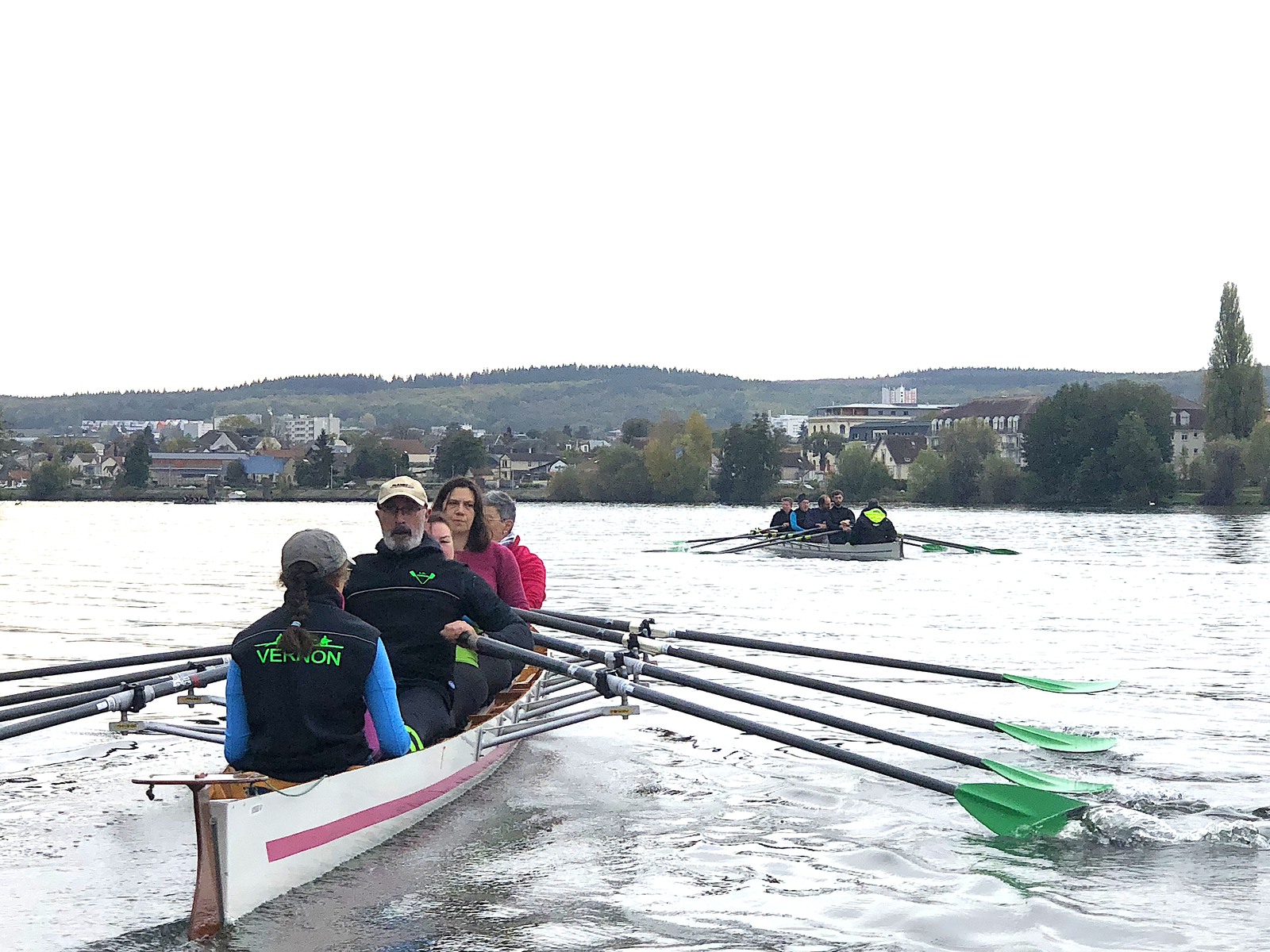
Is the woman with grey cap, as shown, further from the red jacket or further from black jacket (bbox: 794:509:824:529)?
black jacket (bbox: 794:509:824:529)

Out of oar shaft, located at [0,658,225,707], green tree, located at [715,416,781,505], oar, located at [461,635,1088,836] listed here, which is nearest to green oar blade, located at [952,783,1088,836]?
oar, located at [461,635,1088,836]

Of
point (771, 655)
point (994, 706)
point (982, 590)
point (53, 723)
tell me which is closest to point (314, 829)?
point (53, 723)

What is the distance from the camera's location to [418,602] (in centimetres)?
705

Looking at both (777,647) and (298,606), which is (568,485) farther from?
(298,606)

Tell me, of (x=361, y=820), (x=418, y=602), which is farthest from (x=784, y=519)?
(x=361, y=820)

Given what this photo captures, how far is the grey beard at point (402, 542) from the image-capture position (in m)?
7.00

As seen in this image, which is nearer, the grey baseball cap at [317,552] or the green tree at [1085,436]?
the grey baseball cap at [317,552]

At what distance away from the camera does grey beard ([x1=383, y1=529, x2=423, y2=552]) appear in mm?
6996

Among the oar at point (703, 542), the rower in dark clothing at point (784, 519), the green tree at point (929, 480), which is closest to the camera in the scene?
the rower in dark clothing at point (784, 519)

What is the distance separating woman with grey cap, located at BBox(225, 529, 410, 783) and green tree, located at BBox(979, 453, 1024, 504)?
78805 mm

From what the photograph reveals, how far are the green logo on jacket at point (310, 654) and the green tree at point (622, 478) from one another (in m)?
97.9

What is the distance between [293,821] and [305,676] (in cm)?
63

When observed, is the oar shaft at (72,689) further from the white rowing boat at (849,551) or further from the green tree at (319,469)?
the green tree at (319,469)

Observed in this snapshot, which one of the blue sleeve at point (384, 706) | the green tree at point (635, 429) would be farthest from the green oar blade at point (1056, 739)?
the green tree at point (635, 429)
